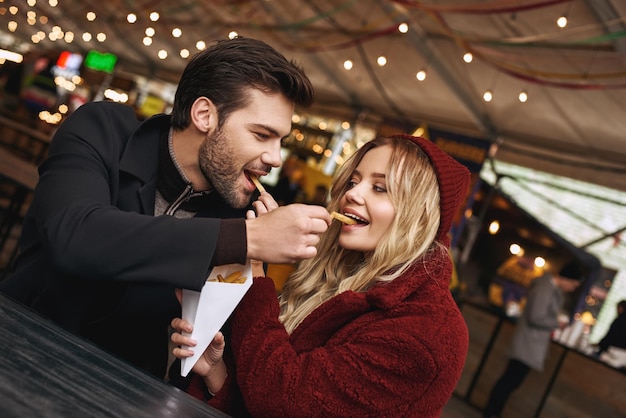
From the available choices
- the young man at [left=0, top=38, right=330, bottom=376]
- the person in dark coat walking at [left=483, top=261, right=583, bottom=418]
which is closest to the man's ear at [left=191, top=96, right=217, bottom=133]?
the young man at [left=0, top=38, right=330, bottom=376]

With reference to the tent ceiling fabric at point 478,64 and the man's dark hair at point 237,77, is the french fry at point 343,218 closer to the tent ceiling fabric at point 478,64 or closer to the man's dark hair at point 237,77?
the man's dark hair at point 237,77

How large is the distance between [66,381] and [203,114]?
0.95 metres

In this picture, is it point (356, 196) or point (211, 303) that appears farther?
point (356, 196)

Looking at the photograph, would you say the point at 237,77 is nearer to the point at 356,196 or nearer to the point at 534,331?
the point at 356,196

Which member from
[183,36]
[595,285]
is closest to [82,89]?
[183,36]

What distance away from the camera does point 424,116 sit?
9.99 m

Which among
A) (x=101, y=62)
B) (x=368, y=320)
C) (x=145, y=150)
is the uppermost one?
(x=101, y=62)

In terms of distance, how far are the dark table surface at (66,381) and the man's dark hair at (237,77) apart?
2.56ft

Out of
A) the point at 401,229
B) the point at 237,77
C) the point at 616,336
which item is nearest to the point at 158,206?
the point at 237,77

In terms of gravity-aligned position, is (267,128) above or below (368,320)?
above

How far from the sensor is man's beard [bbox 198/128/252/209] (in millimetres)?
1601

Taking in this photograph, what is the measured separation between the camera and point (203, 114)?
165cm

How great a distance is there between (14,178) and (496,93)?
660 cm

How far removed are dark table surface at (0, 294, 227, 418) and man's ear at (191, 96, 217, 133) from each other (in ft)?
2.36
